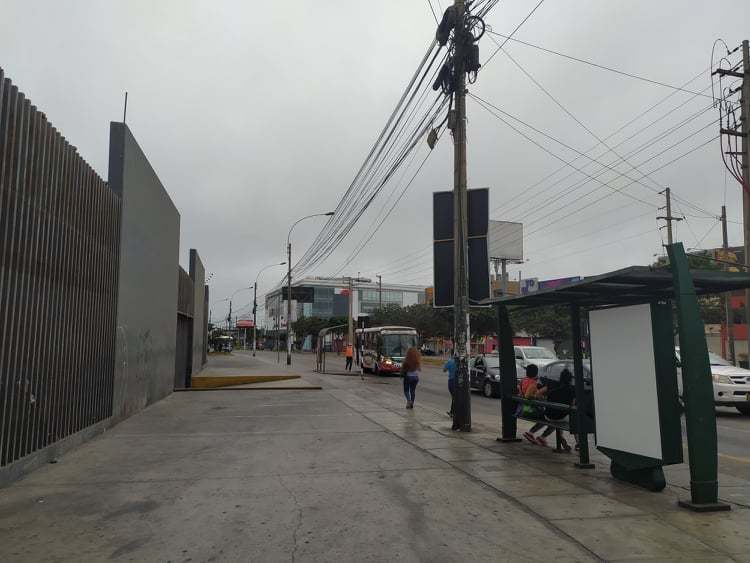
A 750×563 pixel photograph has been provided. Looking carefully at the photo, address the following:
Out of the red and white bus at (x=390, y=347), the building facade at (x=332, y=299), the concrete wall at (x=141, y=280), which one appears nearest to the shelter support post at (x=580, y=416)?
the concrete wall at (x=141, y=280)

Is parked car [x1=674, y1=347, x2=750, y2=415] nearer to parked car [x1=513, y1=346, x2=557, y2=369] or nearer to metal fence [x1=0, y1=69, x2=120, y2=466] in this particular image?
parked car [x1=513, y1=346, x2=557, y2=369]

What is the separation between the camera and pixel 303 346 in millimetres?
110312

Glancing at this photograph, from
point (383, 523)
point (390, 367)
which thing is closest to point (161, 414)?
point (383, 523)

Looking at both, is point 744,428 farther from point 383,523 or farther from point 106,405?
point 106,405

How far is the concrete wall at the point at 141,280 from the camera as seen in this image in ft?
36.5

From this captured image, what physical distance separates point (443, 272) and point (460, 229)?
94cm

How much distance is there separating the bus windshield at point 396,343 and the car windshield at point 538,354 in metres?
10.5

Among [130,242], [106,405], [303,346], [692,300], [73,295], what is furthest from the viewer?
[303,346]

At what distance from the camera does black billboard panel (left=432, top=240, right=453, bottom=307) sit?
11.5 meters

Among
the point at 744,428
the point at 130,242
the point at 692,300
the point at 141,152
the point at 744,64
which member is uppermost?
the point at 744,64

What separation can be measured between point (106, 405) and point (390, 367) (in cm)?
2177

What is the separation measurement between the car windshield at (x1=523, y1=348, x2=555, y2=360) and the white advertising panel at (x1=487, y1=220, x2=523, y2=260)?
3328 centimetres

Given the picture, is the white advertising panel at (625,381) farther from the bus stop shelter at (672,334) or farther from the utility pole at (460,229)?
the utility pole at (460,229)

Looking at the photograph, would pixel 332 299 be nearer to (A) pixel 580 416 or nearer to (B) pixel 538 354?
(B) pixel 538 354
